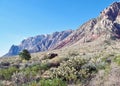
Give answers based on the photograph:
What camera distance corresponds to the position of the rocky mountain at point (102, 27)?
141 meters

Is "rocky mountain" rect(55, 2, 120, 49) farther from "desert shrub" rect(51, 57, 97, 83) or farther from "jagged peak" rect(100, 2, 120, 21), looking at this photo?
"desert shrub" rect(51, 57, 97, 83)

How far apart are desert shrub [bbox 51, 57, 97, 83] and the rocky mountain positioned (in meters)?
104

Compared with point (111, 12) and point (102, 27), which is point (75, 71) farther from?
point (111, 12)

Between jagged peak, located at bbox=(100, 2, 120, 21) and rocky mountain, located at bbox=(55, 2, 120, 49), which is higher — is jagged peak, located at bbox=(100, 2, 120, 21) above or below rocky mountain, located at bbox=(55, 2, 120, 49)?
above

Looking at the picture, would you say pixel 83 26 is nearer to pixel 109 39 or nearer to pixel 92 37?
pixel 92 37

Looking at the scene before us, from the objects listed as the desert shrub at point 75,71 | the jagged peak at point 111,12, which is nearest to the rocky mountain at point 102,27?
the jagged peak at point 111,12

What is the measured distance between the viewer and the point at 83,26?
7525 inches

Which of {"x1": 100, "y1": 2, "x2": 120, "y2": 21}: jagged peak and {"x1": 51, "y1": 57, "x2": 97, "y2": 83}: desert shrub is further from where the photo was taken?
{"x1": 100, "y1": 2, "x2": 120, "y2": 21}: jagged peak

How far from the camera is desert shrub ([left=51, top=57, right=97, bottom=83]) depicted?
665 inches

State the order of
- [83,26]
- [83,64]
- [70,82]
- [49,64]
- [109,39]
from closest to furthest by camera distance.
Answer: [70,82], [83,64], [49,64], [109,39], [83,26]

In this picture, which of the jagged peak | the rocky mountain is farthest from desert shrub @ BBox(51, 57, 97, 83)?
the jagged peak

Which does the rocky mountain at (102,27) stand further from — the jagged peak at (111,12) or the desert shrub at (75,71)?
the desert shrub at (75,71)

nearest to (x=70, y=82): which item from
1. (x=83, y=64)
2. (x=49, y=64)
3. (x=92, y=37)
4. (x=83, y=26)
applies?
(x=83, y=64)

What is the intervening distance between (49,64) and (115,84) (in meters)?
10.1
